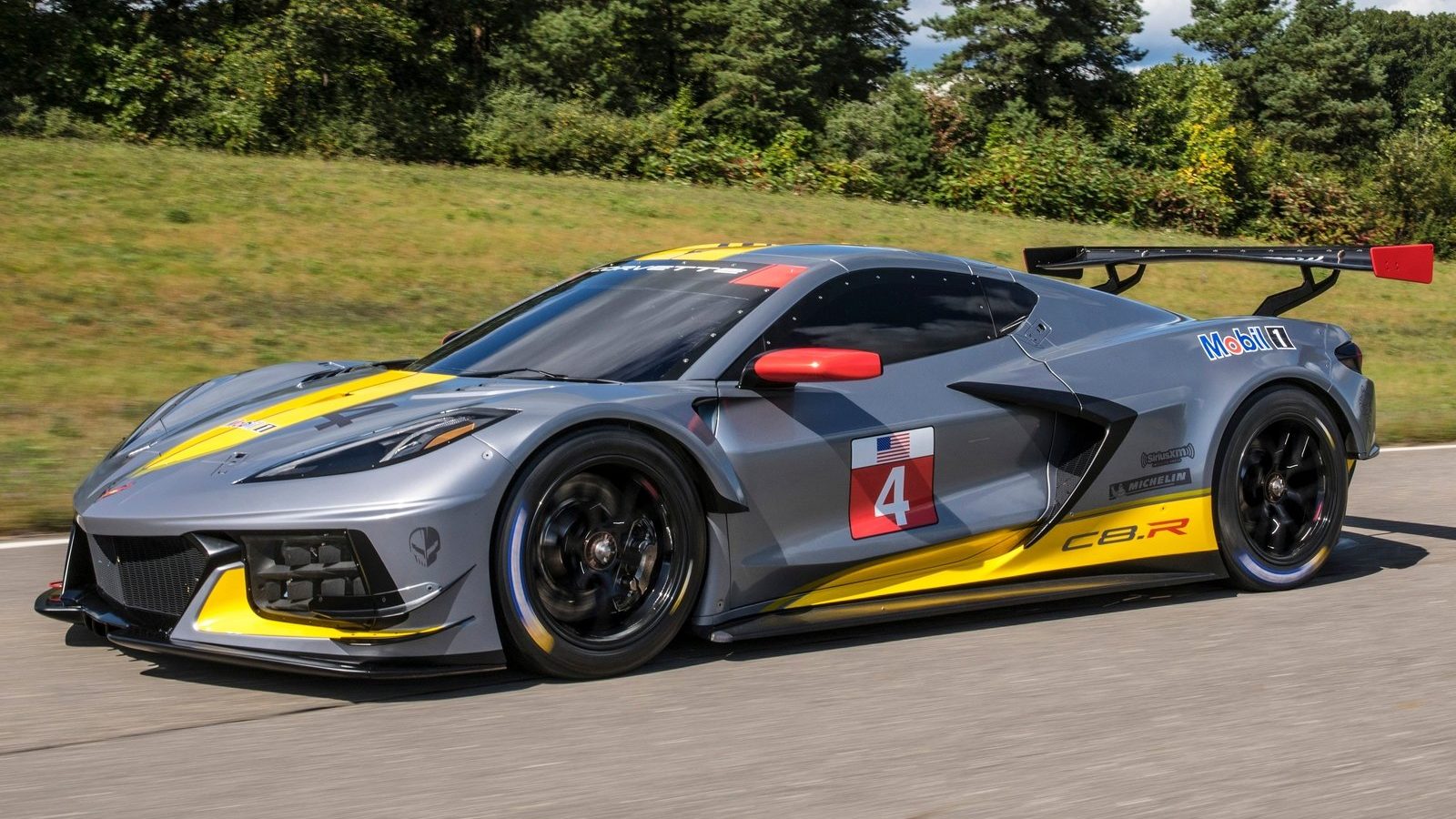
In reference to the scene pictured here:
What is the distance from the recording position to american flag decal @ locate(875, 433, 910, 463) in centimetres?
480

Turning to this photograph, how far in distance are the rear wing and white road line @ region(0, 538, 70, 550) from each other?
13.3 ft

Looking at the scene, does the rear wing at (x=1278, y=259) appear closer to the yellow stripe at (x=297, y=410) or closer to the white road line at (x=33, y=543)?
the yellow stripe at (x=297, y=410)

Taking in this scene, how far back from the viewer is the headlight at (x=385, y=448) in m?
4.01

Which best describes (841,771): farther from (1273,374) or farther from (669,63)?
(669,63)

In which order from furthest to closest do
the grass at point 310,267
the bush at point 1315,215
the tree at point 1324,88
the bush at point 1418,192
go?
the tree at point 1324,88, the bush at point 1418,192, the bush at point 1315,215, the grass at point 310,267

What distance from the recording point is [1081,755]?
365cm

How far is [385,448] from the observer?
4066 mm

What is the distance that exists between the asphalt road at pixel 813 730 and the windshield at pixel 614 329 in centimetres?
91

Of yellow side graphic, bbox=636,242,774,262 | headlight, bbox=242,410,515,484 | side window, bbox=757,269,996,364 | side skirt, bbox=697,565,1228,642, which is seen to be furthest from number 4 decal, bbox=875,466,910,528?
headlight, bbox=242,410,515,484

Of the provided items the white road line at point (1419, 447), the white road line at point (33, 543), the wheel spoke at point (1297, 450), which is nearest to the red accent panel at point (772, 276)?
the wheel spoke at point (1297, 450)

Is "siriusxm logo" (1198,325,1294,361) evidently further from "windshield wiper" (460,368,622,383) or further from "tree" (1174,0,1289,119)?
"tree" (1174,0,1289,119)

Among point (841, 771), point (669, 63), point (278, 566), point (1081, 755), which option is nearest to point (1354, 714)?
point (1081, 755)

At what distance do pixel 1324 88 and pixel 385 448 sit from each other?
230 feet

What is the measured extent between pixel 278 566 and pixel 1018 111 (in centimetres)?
4444
